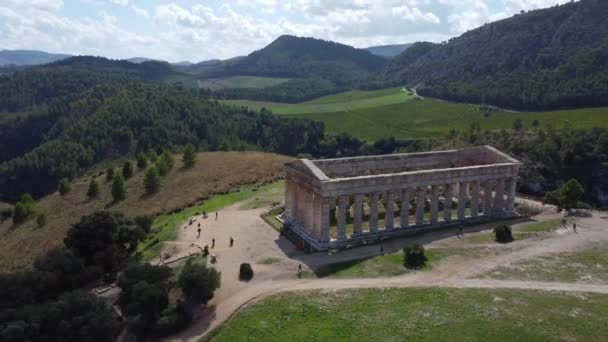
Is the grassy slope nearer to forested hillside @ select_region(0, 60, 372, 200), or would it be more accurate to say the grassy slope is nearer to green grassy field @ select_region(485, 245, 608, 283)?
forested hillside @ select_region(0, 60, 372, 200)

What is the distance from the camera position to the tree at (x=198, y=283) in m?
40.8

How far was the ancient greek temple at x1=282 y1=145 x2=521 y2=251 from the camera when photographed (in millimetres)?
52375

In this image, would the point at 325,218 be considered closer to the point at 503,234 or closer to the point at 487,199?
the point at 503,234

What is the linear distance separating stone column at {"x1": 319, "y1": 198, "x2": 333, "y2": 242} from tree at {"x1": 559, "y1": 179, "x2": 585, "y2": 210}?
111 feet

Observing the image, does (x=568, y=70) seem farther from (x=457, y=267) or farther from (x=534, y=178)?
(x=457, y=267)

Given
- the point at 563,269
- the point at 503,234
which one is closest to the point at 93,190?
the point at 503,234

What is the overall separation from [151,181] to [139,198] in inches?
132

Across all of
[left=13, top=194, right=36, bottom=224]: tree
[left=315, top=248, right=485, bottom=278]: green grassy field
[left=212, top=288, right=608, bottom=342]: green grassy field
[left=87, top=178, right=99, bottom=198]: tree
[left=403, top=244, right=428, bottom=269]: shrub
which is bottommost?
[left=13, top=194, right=36, bottom=224]: tree

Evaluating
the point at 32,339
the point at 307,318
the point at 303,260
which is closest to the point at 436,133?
the point at 303,260

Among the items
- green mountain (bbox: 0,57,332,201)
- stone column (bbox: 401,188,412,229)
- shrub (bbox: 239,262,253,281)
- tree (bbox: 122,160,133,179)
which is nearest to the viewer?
shrub (bbox: 239,262,253,281)

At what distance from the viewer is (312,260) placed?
49.2 metres

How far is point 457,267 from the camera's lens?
155 feet

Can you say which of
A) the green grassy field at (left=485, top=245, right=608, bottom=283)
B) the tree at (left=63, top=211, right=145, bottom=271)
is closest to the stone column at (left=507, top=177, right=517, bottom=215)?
the green grassy field at (left=485, top=245, right=608, bottom=283)

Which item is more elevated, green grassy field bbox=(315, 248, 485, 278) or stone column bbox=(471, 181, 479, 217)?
stone column bbox=(471, 181, 479, 217)
